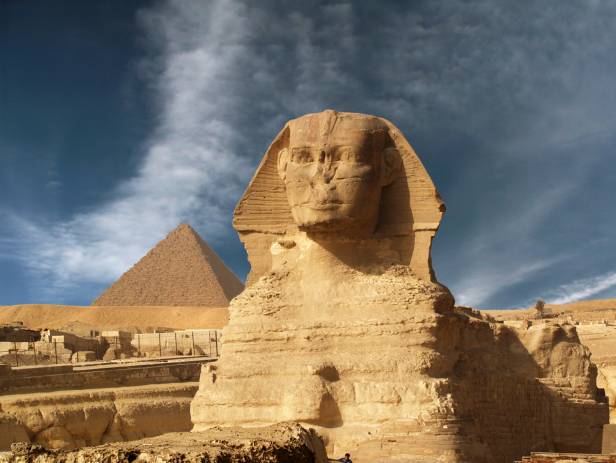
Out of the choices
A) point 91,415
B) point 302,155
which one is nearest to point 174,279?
point 91,415

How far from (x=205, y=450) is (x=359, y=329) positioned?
564 centimetres

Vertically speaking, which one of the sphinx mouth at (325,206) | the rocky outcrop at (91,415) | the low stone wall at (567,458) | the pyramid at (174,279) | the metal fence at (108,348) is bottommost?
the low stone wall at (567,458)

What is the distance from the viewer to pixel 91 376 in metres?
17.3

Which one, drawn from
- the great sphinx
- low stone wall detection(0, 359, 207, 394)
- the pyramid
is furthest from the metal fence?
the pyramid

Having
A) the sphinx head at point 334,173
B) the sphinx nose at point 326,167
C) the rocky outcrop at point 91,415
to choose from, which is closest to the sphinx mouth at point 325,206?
the sphinx head at point 334,173

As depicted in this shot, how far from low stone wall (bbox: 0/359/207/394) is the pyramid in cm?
4589

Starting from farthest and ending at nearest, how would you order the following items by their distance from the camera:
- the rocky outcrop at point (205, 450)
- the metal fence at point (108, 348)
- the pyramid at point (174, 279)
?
the pyramid at point (174, 279) → the metal fence at point (108, 348) → the rocky outcrop at point (205, 450)

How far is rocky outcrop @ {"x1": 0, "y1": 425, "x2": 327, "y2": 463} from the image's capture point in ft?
13.0

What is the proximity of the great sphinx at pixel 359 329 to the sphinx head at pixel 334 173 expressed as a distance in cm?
2

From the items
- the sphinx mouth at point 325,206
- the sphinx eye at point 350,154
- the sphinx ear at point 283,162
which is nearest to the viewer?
the sphinx mouth at point 325,206

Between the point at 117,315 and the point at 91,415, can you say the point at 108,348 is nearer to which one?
the point at 91,415

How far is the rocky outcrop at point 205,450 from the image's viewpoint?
3.96 meters

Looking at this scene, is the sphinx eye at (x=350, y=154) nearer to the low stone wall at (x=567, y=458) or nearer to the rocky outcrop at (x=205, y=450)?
the low stone wall at (x=567, y=458)

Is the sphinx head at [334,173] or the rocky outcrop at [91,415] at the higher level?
the sphinx head at [334,173]
